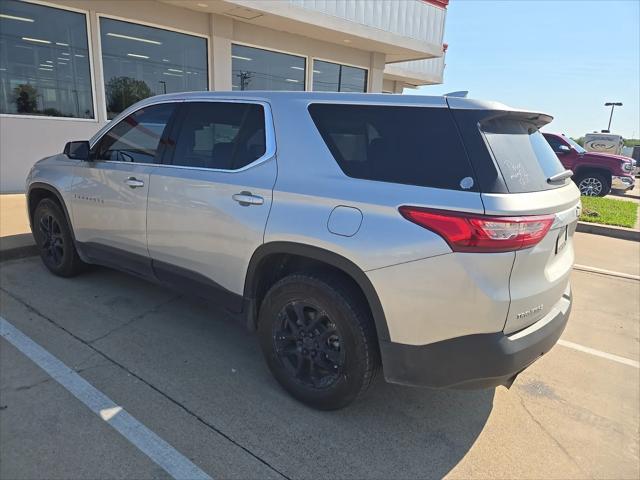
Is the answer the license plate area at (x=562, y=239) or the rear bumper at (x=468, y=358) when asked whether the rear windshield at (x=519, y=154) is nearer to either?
the license plate area at (x=562, y=239)

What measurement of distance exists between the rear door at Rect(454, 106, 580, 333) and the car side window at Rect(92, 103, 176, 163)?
242 centimetres

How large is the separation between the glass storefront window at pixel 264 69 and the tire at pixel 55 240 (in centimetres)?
716

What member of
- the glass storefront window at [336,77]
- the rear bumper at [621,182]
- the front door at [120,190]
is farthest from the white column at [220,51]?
the rear bumper at [621,182]

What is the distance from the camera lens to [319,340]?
102 inches

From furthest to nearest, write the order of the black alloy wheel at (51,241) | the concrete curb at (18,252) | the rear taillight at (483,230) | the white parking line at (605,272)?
1. the white parking line at (605,272)
2. the concrete curb at (18,252)
3. the black alloy wheel at (51,241)
4. the rear taillight at (483,230)

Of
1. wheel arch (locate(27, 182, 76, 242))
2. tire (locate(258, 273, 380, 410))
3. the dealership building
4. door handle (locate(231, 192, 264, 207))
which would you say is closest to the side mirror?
wheel arch (locate(27, 182, 76, 242))

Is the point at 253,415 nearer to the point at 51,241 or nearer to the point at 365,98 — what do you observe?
the point at 365,98

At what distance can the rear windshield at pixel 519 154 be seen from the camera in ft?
7.14

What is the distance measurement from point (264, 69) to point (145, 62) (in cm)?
316

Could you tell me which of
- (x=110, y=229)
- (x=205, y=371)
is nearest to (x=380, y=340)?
(x=205, y=371)

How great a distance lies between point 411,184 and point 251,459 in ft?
5.45

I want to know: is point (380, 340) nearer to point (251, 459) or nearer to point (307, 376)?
point (307, 376)

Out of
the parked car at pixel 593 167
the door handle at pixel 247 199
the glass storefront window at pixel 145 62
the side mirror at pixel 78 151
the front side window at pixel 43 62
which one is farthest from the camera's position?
the parked car at pixel 593 167

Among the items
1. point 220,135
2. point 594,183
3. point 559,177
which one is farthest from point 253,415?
point 594,183
